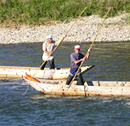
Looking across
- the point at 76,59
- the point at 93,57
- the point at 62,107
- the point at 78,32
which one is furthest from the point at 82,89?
the point at 78,32

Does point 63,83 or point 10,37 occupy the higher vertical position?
point 10,37

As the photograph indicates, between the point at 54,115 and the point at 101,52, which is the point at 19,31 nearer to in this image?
the point at 101,52

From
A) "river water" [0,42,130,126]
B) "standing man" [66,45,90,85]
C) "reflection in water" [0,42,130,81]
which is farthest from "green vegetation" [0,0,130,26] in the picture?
"standing man" [66,45,90,85]

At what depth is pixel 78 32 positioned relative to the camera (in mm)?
29719

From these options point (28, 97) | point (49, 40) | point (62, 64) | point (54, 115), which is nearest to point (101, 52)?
point (62, 64)

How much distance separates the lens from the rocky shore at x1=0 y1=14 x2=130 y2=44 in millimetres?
28797

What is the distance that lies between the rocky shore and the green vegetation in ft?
3.43

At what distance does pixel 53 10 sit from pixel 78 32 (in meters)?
5.30

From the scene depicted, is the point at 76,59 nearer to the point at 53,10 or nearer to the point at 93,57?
the point at 93,57

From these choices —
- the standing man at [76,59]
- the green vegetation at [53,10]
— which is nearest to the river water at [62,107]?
the standing man at [76,59]

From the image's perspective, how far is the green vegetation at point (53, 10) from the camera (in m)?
32.9

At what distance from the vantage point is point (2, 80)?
1662 cm

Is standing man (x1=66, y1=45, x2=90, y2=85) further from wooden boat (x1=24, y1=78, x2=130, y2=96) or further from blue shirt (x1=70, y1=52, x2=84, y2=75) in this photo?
wooden boat (x1=24, y1=78, x2=130, y2=96)

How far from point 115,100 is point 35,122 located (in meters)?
3.32
